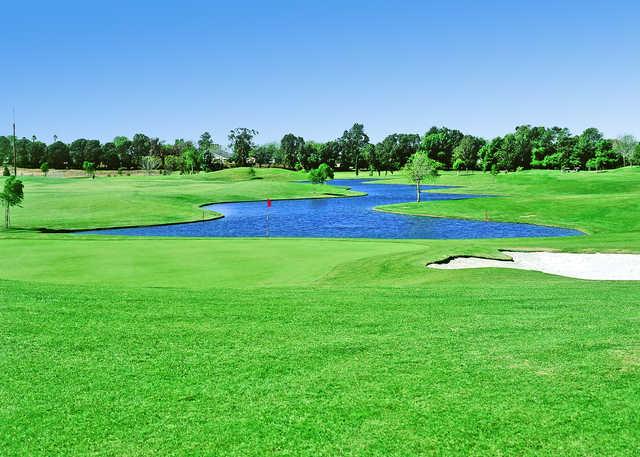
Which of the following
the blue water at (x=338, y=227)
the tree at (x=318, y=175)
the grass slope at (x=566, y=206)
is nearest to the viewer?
the blue water at (x=338, y=227)

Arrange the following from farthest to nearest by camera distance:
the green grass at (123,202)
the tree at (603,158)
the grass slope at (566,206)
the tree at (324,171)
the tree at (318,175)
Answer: the tree at (603,158), the tree at (324,171), the tree at (318,175), the green grass at (123,202), the grass slope at (566,206)

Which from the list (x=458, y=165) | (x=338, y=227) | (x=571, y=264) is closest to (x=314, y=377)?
(x=571, y=264)

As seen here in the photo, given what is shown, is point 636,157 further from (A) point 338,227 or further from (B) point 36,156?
(B) point 36,156

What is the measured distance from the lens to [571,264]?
2272cm

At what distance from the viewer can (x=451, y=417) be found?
6.38 m

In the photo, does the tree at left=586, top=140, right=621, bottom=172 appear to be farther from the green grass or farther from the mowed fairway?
the mowed fairway

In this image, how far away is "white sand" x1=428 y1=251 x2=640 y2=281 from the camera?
2078 cm

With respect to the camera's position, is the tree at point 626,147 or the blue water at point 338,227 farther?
the tree at point 626,147

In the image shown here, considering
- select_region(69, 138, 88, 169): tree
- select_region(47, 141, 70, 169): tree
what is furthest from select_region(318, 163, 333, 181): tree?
select_region(47, 141, 70, 169): tree

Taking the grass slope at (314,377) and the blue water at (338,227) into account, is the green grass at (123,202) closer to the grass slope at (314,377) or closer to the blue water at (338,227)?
the blue water at (338,227)

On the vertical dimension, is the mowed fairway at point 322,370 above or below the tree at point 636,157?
below

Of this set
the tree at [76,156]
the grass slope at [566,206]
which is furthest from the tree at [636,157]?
the tree at [76,156]

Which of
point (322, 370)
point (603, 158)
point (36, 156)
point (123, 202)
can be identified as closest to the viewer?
point (322, 370)

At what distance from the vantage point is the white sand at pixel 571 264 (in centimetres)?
2078
